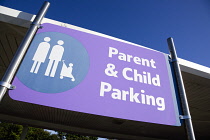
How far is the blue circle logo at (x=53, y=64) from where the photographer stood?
105 cm

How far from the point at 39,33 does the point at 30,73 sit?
42 centimetres

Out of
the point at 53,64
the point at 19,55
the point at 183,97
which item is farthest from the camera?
the point at 183,97

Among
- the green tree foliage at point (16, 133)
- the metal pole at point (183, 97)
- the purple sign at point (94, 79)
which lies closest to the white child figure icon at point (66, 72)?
the purple sign at point (94, 79)

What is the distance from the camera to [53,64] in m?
1.14

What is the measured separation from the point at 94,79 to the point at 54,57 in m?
0.37

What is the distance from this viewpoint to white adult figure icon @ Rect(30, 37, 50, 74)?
3.57 feet

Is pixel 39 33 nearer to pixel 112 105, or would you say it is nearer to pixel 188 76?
pixel 112 105

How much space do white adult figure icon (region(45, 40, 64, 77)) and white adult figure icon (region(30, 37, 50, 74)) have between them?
0.05m

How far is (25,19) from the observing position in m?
1.99

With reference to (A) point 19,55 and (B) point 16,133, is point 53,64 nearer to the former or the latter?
(A) point 19,55

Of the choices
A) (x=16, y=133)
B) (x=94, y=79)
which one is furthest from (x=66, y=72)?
(x=16, y=133)

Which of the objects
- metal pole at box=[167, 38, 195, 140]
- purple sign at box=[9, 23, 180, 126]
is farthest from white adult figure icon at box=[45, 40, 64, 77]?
metal pole at box=[167, 38, 195, 140]

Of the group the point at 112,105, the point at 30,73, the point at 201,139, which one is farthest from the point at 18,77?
the point at 201,139

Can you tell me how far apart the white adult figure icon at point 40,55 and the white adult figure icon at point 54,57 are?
53mm
